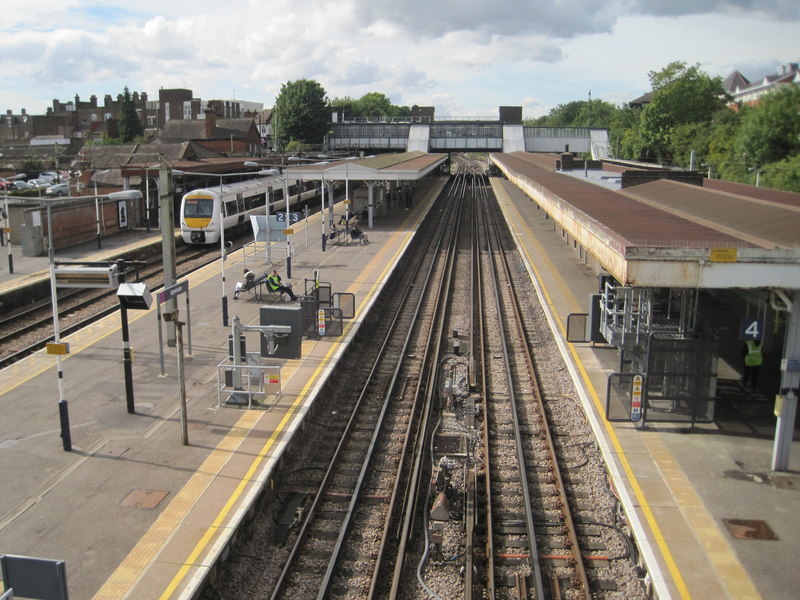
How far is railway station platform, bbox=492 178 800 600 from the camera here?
7.78m

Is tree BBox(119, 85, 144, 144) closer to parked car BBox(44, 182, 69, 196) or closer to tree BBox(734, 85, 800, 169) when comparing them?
parked car BBox(44, 182, 69, 196)

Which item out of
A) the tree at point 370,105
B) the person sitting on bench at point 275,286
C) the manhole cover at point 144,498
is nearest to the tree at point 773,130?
the person sitting on bench at point 275,286

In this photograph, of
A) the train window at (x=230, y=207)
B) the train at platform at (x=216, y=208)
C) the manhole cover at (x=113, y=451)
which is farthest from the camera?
the train window at (x=230, y=207)

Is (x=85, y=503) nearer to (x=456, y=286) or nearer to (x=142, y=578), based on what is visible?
(x=142, y=578)

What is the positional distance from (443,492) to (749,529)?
12.1 feet

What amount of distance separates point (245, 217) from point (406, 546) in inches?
1076

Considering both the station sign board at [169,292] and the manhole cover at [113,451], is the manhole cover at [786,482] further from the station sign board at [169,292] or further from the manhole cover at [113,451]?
the station sign board at [169,292]

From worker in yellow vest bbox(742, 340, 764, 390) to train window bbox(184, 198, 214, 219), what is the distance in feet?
72.6

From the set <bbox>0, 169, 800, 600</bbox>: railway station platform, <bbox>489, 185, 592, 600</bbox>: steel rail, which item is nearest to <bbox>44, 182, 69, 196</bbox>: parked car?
<bbox>0, 169, 800, 600</bbox>: railway station platform

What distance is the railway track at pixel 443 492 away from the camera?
8344 mm

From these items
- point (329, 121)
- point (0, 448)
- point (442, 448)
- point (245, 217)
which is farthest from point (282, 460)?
point (329, 121)

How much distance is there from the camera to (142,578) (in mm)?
7652

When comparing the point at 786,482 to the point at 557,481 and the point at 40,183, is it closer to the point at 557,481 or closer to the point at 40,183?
the point at 557,481

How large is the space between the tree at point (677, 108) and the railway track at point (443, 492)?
50941 millimetres
